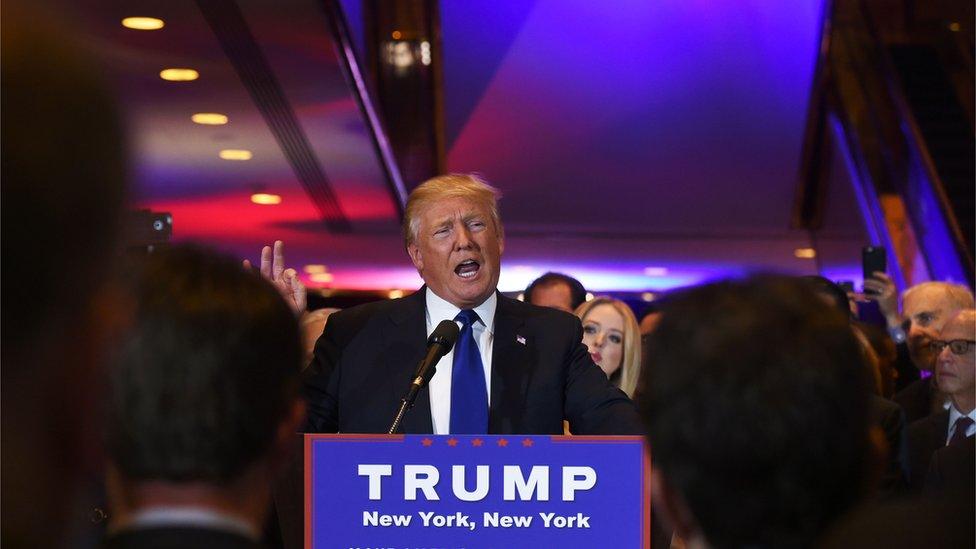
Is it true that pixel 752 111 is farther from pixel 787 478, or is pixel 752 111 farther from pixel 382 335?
pixel 787 478

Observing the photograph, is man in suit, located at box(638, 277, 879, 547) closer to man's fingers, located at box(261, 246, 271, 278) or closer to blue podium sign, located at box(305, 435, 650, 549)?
blue podium sign, located at box(305, 435, 650, 549)

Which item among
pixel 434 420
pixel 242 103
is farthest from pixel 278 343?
pixel 242 103

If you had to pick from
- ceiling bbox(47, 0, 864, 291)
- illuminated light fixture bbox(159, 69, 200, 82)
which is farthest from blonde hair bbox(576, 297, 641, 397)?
ceiling bbox(47, 0, 864, 291)

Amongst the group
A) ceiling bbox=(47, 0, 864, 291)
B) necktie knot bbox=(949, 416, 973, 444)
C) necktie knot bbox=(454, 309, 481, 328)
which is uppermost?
ceiling bbox=(47, 0, 864, 291)

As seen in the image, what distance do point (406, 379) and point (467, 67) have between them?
40.1ft

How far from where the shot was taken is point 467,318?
3.28 meters

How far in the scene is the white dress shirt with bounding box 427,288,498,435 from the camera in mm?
3139

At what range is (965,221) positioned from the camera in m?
10.5

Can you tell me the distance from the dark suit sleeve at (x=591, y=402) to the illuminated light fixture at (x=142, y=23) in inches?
166

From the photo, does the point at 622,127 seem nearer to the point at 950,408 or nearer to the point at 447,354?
the point at 950,408

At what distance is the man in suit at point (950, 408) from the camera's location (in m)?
4.65

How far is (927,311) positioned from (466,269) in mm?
3266

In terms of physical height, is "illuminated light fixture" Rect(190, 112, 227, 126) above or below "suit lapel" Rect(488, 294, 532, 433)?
above

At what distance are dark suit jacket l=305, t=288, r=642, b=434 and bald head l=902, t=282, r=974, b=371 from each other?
3071mm
